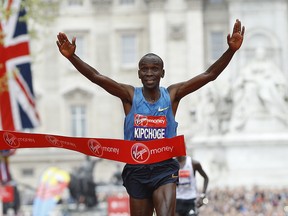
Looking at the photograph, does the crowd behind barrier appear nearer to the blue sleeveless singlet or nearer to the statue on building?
the statue on building

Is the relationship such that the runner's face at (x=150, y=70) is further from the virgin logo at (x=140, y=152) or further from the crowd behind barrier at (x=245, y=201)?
the crowd behind barrier at (x=245, y=201)

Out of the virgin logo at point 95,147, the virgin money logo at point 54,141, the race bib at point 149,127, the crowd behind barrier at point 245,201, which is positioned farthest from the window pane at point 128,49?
the race bib at point 149,127

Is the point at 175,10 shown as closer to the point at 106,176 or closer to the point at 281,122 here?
the point at 106,176

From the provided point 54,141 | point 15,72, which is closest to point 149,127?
point 54,141

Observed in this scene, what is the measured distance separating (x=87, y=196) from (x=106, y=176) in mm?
31265

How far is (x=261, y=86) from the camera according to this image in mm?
41750

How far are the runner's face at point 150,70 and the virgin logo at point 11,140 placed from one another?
1.42 metres

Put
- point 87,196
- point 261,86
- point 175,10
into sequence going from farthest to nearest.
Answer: point 175,10
point 87,196
point 261,86

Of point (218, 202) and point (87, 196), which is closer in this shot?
point (218, 202)

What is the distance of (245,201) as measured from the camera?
37.9m

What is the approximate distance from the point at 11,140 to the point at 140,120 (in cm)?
134

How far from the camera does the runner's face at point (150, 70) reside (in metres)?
11.9

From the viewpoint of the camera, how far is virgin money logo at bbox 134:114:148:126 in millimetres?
11938

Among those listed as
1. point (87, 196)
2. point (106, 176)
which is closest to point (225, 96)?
point (87, 196)
